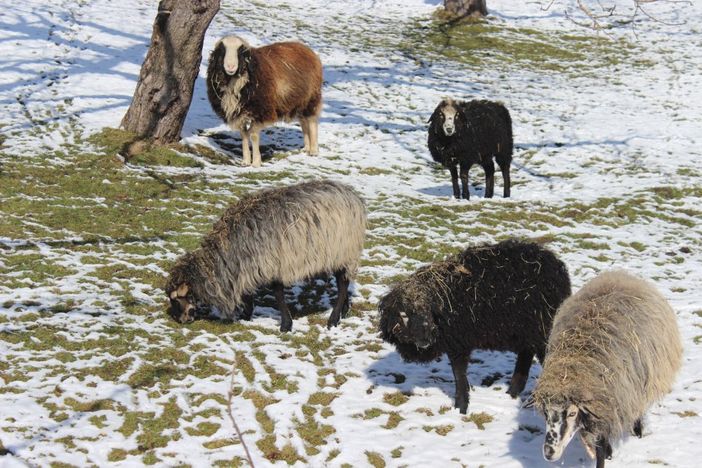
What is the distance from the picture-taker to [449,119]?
13195 mm

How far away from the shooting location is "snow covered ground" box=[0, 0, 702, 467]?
6.45 meters

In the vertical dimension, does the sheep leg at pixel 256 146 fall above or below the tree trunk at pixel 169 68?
below

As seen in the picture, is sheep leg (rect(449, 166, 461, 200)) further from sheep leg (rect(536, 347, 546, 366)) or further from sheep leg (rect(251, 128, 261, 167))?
sheep leg (rect(536, 347, 546, 366))

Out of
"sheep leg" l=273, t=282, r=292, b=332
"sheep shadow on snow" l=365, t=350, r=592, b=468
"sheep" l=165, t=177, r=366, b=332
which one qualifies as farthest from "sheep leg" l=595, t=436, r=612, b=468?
"sheep leg" l=273, t=282, r=292, b=332

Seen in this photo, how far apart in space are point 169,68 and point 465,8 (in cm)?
1539

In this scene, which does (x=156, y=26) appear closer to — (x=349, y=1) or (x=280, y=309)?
(x=280, y=309)

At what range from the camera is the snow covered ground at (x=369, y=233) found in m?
6.45

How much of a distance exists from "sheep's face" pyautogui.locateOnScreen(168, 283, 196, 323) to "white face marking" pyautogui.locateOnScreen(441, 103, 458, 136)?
6705 millimetres

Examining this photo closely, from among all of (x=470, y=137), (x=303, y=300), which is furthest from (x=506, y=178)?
(x=303, y=300)

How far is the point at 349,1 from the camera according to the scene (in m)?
27.6

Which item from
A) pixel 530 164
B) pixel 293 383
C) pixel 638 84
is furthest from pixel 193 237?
pixel 638 84

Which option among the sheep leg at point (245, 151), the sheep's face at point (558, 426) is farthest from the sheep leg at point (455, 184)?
the sheep's face at point (558, 426)

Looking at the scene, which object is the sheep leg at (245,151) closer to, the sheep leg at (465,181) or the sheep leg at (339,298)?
the sheep leg at (465,181)

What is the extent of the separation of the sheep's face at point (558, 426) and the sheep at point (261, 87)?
10.2 metres
